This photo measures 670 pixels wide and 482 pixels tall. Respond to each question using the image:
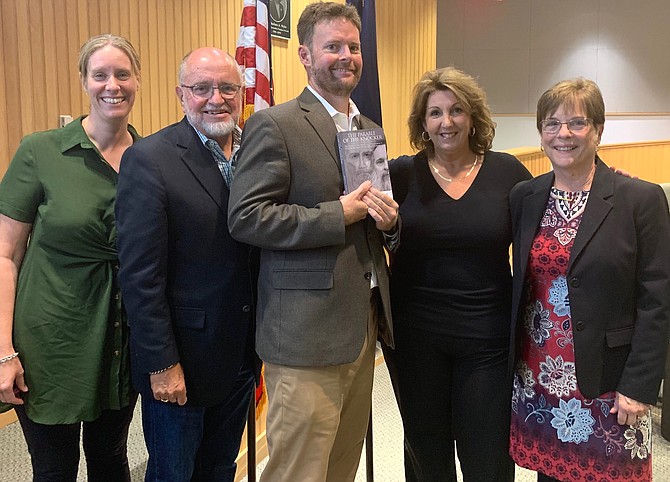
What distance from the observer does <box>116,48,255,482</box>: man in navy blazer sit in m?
1.66

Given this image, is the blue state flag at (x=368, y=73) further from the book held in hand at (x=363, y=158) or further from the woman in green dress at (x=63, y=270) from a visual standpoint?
the woman in green dress at (x=63, y=270)

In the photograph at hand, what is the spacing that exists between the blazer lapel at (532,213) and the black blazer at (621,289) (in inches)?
5.0

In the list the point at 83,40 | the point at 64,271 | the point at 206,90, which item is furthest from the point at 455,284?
the point at 83,40

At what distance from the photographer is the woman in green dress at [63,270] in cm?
176

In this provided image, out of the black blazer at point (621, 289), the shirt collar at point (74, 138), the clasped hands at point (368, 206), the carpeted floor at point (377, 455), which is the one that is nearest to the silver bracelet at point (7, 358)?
the shirt collar at point (74, 138)

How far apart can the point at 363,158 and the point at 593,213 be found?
654 millimetres

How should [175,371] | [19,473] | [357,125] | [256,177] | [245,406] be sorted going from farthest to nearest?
[19,473] < [245,406] < [357,125] < [175,371] < [256,177]

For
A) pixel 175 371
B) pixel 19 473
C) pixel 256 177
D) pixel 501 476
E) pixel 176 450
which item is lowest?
pixel 19 473

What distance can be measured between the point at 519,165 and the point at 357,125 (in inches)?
23.8

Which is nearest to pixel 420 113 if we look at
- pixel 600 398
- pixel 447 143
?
pixel 447 143

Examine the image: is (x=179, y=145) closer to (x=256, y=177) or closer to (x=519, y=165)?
(x=256, y=177)

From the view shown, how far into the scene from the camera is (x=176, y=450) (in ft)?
5.89

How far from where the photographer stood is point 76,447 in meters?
1.90

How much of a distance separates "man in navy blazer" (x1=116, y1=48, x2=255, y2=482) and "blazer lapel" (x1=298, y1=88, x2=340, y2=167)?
228mm
